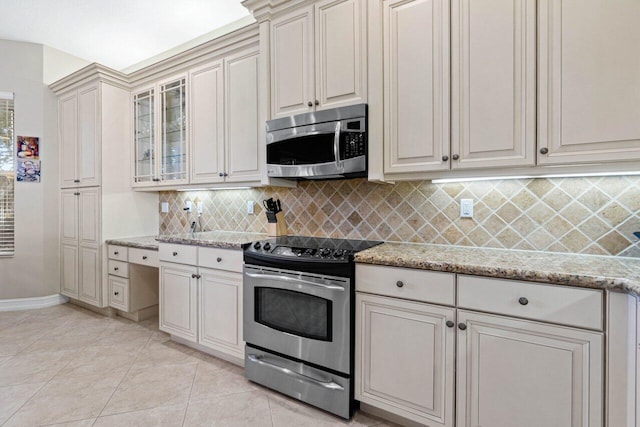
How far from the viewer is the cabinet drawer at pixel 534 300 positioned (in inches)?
49.8

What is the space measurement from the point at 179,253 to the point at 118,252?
1128 mm

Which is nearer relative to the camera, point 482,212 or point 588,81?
point 588,81

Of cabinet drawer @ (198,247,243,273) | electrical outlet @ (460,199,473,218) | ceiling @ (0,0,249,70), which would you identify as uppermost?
ceiling @ (0,0,249,70)

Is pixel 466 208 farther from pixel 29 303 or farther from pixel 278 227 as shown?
pixel 29 303

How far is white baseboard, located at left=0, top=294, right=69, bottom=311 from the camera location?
3.71 meters

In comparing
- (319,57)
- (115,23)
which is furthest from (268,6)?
(115,23)

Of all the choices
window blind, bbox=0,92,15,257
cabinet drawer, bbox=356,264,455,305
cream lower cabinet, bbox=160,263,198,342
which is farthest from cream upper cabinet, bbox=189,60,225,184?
window blind, bbox=0,92,15,257

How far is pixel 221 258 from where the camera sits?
2.39 m

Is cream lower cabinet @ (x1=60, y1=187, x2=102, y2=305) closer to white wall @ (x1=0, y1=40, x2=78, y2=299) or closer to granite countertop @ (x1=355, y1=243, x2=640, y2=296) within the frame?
white wall @ (x1=0, y1=40, x2=78, y2=299)

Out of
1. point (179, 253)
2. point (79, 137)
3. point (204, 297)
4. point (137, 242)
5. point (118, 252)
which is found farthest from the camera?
point (79, 137)

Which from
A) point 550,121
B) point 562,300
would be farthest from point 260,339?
point 550,121

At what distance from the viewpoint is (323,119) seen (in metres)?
2.12

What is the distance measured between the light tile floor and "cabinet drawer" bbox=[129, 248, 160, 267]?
664 millimetres

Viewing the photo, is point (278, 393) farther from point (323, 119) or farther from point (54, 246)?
point (54, 246)
